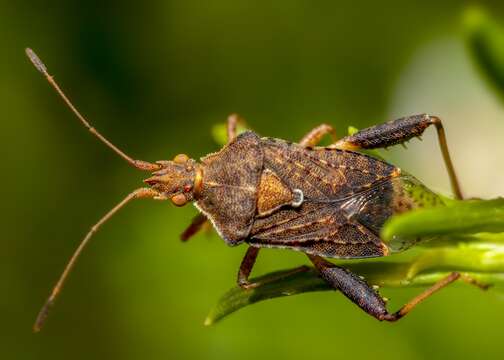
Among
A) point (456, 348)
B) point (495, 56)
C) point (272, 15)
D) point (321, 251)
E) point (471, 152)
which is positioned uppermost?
point (272, 15)

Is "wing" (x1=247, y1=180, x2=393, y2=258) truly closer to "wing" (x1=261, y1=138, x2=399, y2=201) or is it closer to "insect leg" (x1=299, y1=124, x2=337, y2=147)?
"wing" (x1=261, y1=138, x2=399, y2=201)

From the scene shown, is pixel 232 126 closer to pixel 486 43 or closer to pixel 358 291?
pixel 358 291

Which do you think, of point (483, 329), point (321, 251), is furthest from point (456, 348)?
point (321, 251)

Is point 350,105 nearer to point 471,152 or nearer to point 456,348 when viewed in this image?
point 471,152

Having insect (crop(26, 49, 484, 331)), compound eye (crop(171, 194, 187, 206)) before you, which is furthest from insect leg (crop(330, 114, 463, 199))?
compound eye (crop(171, 194, 187, 206))

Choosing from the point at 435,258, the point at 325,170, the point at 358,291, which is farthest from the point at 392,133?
the point at 435,258

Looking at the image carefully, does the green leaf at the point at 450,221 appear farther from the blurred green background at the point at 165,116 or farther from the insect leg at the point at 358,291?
the blurred green background at the point at 165,116

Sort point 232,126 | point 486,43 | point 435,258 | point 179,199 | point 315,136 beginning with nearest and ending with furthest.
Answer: point 486,43, point 435,258, point 179,199, point 232,126, point 315,136
